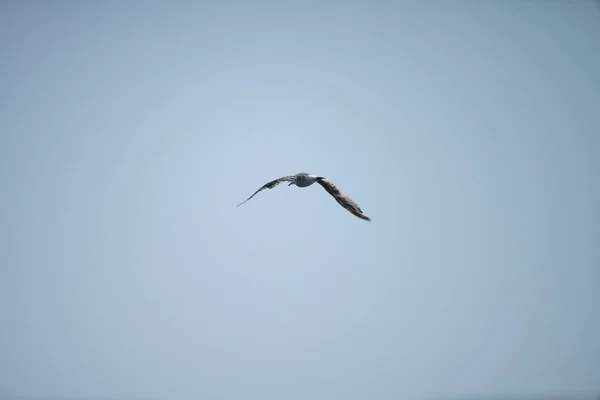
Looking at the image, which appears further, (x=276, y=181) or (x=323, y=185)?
(x=323, y=185)

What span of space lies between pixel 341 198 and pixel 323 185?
178 cm

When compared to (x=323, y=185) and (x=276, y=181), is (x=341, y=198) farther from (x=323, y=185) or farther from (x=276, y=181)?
(x=276, y=181)

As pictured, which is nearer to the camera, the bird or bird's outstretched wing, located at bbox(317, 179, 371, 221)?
the bird

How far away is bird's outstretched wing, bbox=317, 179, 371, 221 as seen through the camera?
40.1 metres

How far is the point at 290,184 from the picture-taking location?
35.7 metres

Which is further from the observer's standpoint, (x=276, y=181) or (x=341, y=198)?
(x=341, y=198)

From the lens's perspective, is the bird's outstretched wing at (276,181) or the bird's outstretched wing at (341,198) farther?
the bird's outstretched wing at (341,198)

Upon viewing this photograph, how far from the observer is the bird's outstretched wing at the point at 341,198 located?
4009 centimetres

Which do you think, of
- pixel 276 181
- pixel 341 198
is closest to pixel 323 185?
pixel 341 198

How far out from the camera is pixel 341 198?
40.7 meters

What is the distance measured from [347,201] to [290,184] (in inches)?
260

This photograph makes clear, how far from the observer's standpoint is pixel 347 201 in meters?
40.6

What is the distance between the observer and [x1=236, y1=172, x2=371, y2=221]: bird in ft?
115

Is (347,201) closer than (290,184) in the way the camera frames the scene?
No
